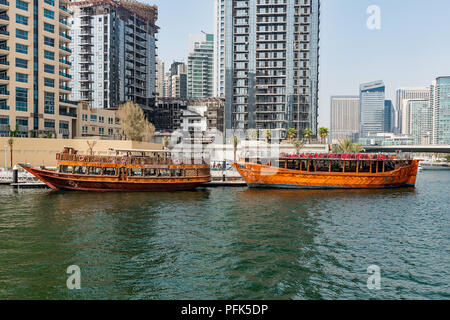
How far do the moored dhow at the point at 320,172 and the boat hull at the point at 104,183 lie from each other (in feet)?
27.7

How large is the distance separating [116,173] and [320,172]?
23.7m

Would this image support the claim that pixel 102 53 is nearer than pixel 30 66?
No

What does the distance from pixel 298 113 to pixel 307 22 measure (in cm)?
2510

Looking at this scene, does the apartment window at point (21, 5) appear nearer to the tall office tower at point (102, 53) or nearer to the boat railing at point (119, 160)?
the boat railing at point (119, 160)

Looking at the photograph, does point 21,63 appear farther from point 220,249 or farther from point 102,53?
point 220,249

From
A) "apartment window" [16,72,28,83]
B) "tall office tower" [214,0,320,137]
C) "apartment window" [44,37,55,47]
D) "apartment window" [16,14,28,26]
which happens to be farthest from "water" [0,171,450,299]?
→ "tall office tower" [214,0,320,137]

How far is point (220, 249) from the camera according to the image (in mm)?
16906

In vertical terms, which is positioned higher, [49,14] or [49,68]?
[49,14]

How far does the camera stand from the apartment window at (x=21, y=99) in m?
56.9

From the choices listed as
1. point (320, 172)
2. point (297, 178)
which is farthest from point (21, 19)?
point (320, 172)

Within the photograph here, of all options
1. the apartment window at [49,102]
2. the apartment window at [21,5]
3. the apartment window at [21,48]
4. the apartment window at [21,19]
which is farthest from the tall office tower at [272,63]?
the apartment window at [21,48]

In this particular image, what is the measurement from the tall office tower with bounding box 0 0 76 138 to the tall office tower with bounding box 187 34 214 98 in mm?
109347
